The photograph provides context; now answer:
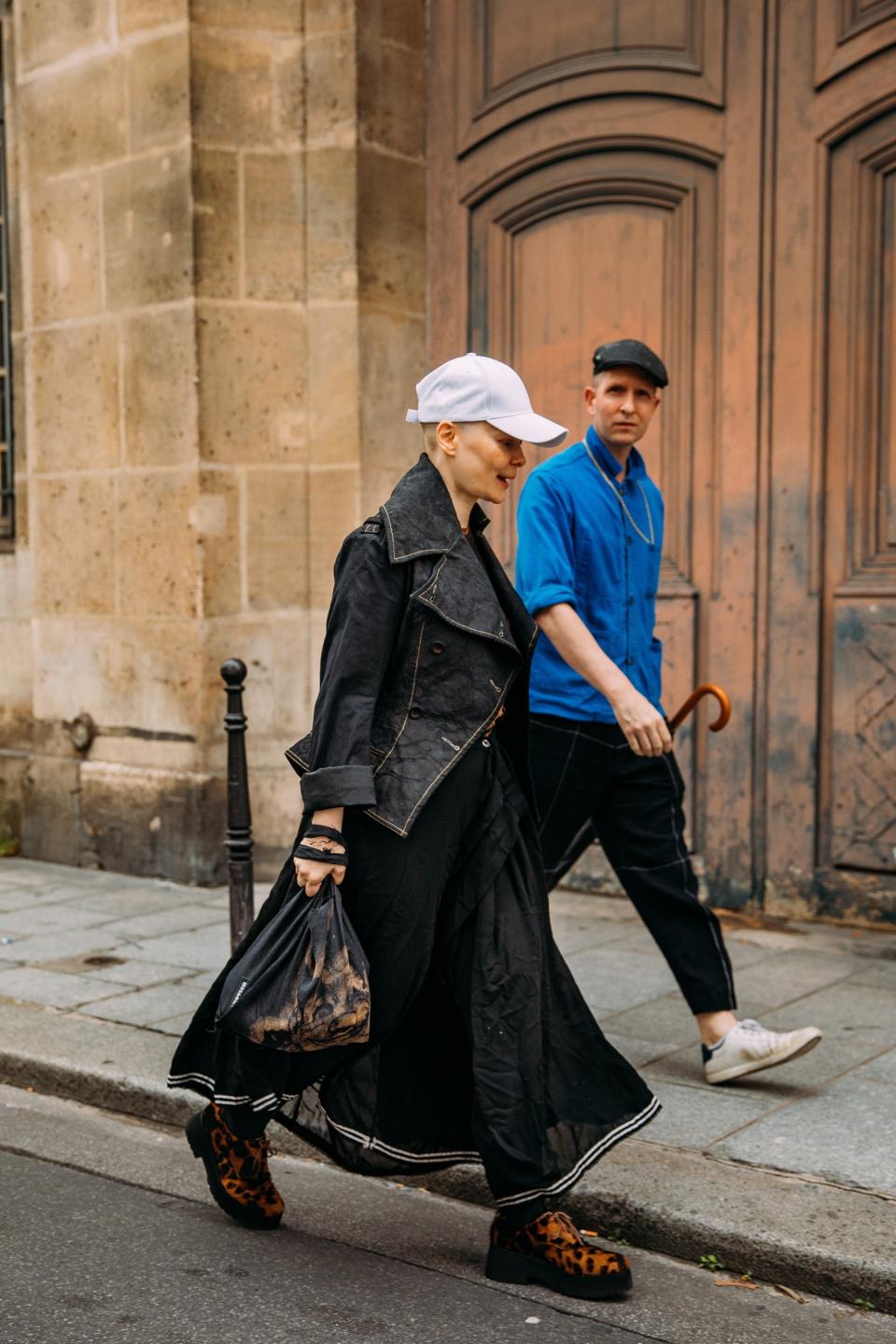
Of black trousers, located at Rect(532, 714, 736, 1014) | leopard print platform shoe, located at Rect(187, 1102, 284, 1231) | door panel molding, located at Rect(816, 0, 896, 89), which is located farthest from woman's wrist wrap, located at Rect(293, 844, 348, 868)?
door panel molding, located at Rect(816, 0, 896, 89)

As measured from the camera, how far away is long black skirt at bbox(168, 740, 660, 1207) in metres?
3.42

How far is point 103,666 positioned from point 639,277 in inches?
123

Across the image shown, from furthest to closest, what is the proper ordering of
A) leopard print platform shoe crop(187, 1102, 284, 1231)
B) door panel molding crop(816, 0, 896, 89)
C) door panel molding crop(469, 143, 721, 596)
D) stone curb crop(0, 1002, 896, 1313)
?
1. door panel molding crop(469, 143, 721, 596)
2. door panel molding crop(816, 0, 896, 89)
3. leopard print platform shoe crop(187, 1102, 284, 1231)
4. stone curb crop(0, 1002, 896, 1313)

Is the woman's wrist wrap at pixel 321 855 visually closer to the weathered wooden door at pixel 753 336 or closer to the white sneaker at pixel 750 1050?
the white sneaker at pixel 750 1050

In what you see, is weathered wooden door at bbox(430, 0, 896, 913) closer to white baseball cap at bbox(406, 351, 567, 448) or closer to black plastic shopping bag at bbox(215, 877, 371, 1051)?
white baseball cap at bbox(406, 351, 567, 448)

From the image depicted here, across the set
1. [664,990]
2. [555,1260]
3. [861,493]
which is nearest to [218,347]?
[861,493]

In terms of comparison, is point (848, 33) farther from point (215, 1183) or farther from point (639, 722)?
point (215, 1183)

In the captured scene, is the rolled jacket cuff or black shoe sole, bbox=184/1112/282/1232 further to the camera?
black shoe sole, bbox=184/1112/282/1232

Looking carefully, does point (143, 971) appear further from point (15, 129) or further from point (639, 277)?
point (15, 129)

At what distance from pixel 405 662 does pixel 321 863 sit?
0.46 m

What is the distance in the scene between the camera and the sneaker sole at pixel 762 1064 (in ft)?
14.5

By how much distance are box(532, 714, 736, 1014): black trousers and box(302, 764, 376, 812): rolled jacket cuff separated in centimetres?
132

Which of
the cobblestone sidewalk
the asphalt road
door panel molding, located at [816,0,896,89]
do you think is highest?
door panel molding, located at [816,0,896,89]

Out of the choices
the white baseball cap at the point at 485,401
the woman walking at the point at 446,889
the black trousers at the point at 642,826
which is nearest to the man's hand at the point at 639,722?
the black trousers at the point at 642,826
